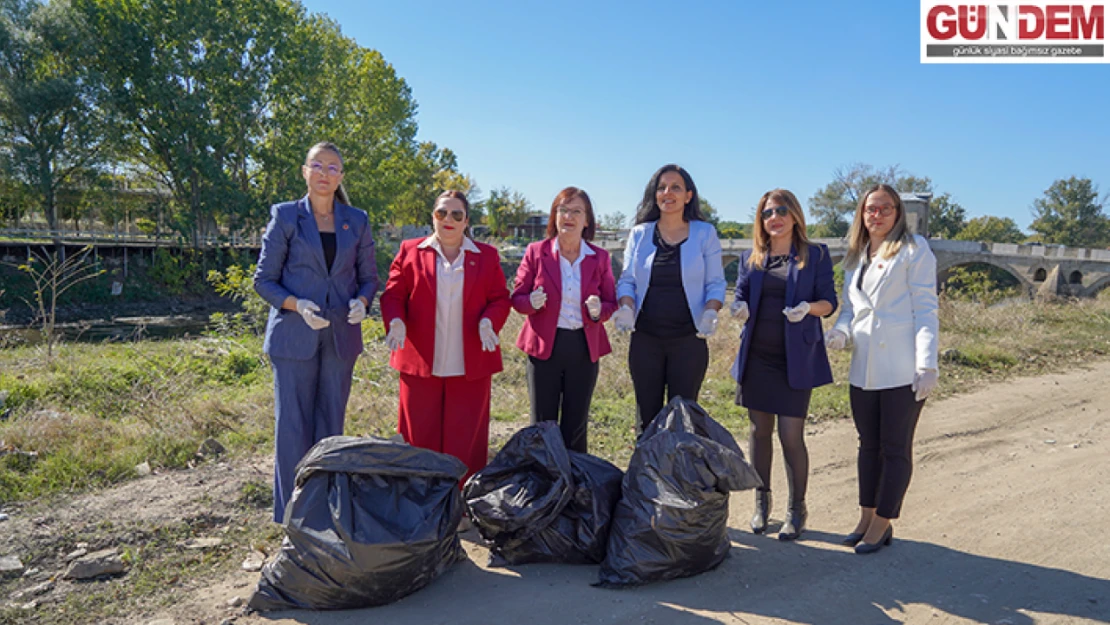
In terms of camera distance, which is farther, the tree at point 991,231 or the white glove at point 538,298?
the tree at point 991,231

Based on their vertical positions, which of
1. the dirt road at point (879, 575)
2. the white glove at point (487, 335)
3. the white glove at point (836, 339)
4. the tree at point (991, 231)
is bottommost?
the dirt road at point (879, 575)

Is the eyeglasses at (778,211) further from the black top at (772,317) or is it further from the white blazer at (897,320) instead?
the white blazer at (897,320)

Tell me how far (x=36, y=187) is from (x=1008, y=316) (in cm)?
3065

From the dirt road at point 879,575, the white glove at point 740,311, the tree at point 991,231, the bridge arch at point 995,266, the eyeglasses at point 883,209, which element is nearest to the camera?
the dirt road at point 879,575

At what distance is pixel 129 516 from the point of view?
334 cm

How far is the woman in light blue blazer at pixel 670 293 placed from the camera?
11.1 feet

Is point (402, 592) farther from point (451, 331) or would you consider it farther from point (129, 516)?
point (129, 516)

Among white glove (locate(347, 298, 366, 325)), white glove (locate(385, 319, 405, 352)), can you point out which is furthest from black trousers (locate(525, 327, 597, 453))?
white glove (locate(347, 298, 366, 325))

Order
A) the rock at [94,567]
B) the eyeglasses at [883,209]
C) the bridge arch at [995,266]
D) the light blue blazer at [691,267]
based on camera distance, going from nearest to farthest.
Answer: the rock at [94,567] < the eyeglasses at [883,209] < the light blue blazer at [691,267] < the bridge arch at [995,266]

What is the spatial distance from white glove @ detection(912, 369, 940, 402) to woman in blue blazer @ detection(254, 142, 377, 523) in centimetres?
256

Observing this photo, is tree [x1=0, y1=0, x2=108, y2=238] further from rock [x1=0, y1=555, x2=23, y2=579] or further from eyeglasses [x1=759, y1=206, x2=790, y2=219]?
eyeglasses [x1=759, y1=206, x2=790, y2=219]

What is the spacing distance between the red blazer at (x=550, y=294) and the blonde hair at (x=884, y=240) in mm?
1245

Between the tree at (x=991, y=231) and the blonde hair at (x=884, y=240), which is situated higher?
the tree at (x=991, y=231)

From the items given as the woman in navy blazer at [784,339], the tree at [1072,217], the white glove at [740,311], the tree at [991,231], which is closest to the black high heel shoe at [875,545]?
A: the woman in navy blazer at [784,339]
